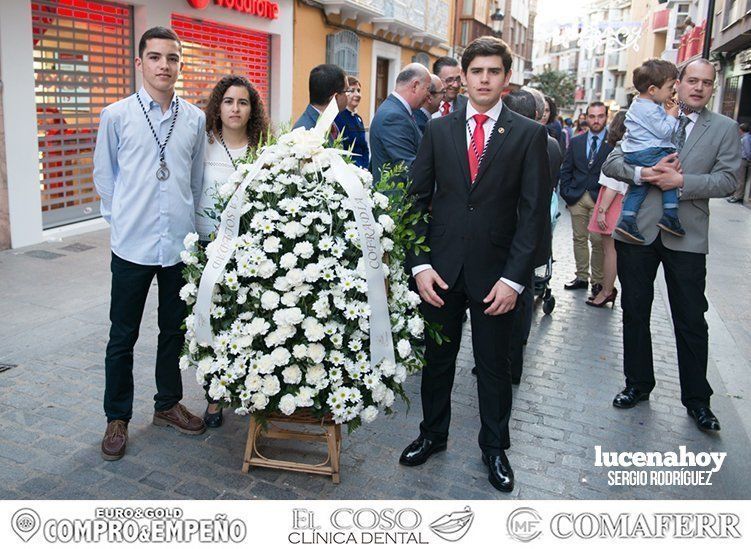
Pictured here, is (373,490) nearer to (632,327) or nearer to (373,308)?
(373,308)

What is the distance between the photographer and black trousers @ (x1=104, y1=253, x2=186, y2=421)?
11.9 ft

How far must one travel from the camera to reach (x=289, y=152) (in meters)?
3.30

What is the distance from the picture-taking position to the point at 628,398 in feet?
15.3

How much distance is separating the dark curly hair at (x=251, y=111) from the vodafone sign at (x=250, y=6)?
772 cm

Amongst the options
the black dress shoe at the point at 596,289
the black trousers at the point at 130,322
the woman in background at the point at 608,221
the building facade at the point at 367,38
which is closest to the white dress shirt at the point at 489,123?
the black trousers at the point at 130,322

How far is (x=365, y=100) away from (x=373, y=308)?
1684cm

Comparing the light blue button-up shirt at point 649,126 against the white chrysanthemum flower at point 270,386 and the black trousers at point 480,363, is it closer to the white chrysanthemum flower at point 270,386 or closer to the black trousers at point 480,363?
the black trousers at point 480,363

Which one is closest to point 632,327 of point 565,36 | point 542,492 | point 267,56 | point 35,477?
point 542,492

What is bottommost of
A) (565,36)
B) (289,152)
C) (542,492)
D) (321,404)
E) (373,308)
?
(542,492)

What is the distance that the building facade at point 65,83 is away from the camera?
7977 mm

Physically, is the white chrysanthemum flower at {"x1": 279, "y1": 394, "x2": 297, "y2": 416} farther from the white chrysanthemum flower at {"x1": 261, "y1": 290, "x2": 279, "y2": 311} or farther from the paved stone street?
the paved stone street

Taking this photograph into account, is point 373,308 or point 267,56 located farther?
point 267,56

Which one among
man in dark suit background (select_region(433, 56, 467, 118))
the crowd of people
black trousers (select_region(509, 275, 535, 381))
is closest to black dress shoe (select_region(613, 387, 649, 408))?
the crowd of people

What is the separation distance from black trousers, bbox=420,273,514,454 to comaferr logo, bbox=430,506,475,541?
58cm
